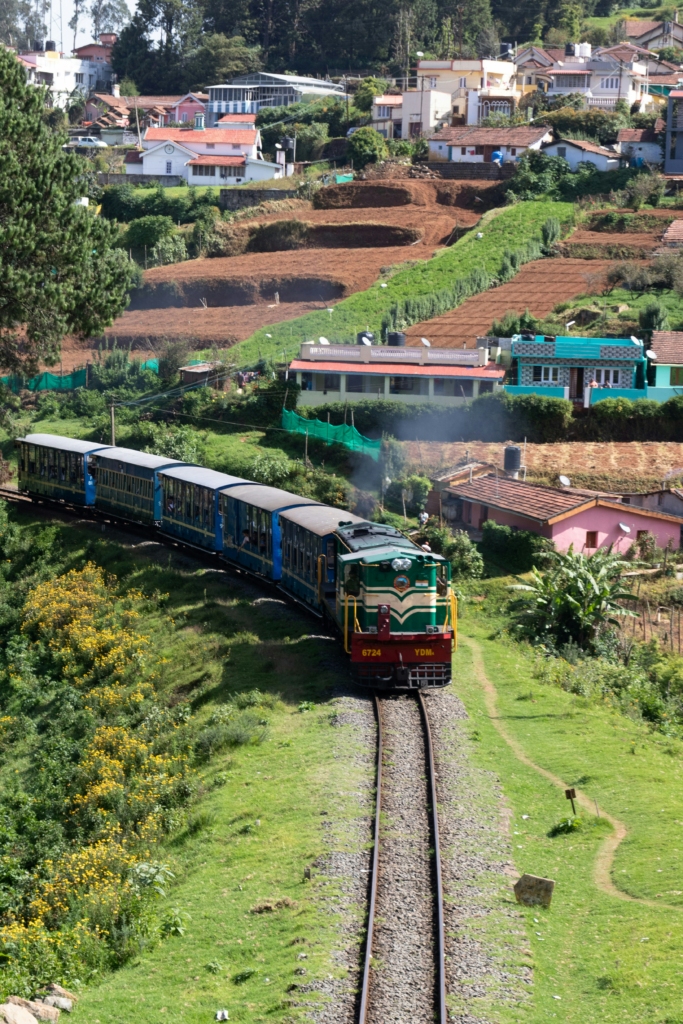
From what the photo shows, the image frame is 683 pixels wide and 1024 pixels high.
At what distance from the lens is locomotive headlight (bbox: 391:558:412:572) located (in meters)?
24.8

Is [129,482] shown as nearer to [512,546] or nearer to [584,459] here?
[512,546]

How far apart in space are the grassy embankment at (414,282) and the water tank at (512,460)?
22.7 meters

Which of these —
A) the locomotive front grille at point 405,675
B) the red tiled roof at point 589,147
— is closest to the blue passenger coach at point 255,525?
the locomotive front grille at point 405,675

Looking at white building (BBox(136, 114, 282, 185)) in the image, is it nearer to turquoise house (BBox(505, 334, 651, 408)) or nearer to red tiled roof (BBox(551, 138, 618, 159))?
red tiled roof (BBox(551, 138, 618, 159))

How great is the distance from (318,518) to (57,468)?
19848mm

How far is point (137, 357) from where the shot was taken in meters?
72.6

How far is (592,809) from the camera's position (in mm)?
20031

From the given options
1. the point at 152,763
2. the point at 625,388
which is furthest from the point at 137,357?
the point at 152,763

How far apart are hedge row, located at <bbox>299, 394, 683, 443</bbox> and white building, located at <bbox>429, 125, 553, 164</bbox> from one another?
4908 centimetres

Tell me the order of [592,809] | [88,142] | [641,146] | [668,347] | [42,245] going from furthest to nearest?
1. [88,142]
2. [641,146]
3. [668,347]
4. [42,245]
5. [592,809]

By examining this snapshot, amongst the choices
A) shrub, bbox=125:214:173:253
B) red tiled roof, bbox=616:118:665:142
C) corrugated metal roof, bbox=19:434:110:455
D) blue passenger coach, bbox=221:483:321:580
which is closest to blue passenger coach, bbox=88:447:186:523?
corrugated metal roof, bbox=19:434:110:455

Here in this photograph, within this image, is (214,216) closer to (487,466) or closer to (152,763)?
(487,466)

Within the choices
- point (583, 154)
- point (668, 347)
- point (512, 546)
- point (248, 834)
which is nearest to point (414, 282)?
point (668, 347)

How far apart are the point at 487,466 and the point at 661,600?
11.7 metres
